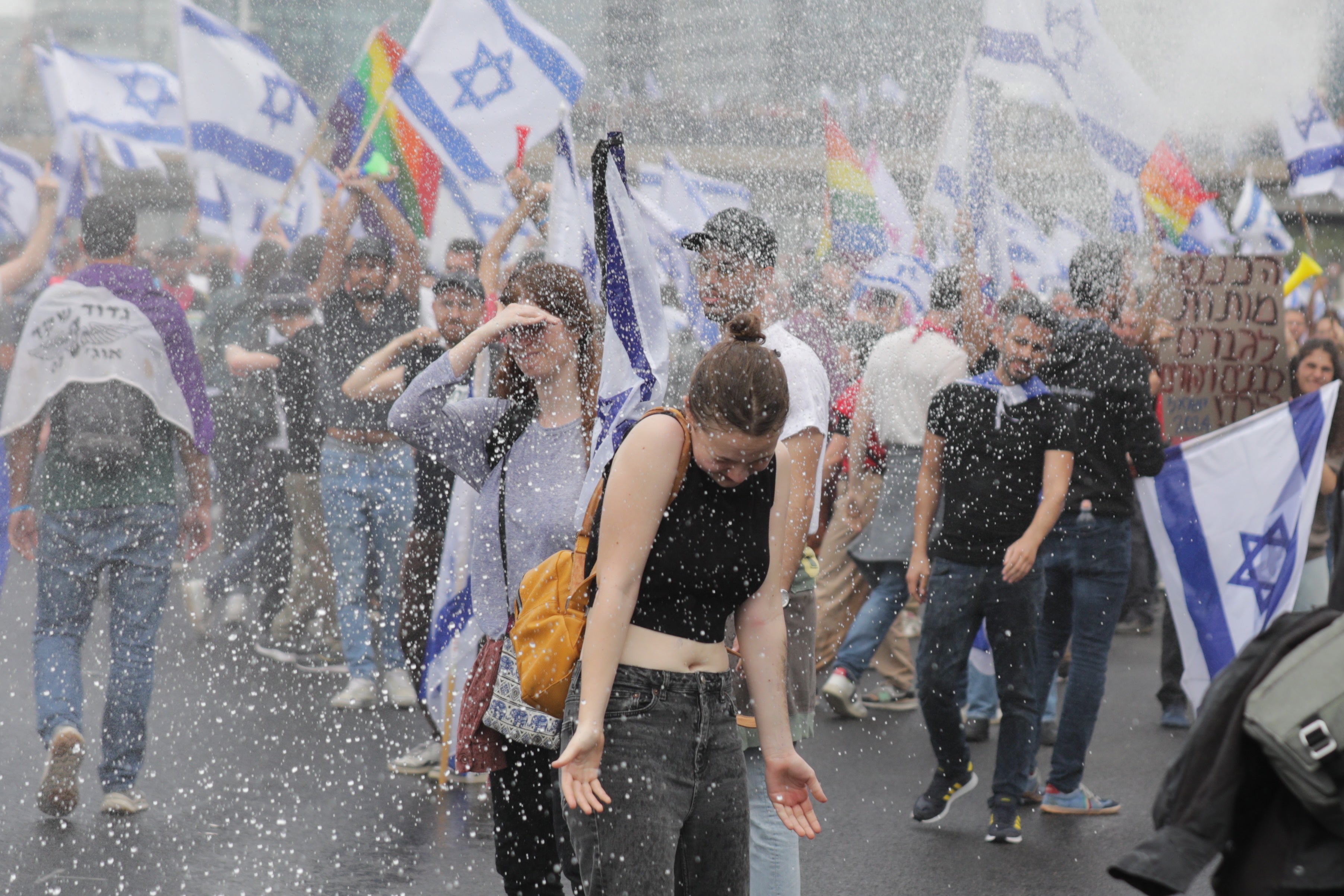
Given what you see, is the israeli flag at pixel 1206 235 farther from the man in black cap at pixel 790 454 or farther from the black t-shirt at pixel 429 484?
the man in black cap at pixel 790 454

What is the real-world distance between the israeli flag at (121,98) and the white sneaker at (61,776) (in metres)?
6.47

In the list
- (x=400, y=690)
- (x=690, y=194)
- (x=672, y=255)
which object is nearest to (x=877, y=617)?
(x=672, y=255)

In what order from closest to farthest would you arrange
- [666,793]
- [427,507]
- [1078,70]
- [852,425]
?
[666,793], [427,507], [1078,70], [852,425]

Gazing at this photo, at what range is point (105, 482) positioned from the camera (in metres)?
4.97

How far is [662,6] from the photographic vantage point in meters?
15.4

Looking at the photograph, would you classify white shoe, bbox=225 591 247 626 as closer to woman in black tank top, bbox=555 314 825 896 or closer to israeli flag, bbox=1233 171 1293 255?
woman in black tank top, bbox=555 314 825 896

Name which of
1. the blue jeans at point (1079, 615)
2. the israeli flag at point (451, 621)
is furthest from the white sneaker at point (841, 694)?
the israeli flag at point (451, 621)

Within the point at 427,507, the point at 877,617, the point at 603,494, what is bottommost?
the point at 877,617

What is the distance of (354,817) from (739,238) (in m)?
2.55

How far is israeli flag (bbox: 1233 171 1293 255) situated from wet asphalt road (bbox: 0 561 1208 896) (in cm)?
608

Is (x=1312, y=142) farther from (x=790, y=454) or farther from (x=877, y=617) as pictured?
(x=790, y=454)

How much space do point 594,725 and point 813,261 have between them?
28.0ft

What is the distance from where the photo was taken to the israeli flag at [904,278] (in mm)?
7766

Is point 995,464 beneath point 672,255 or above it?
beneath
